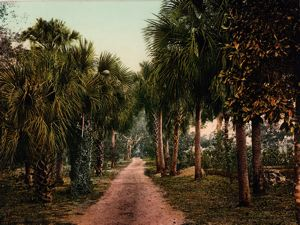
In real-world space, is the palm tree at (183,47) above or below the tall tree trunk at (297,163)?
above

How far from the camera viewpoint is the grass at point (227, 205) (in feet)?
34.6

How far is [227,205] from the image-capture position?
13078mm

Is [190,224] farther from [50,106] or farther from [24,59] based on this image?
[24,59]

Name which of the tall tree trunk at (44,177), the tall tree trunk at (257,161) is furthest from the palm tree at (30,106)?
Answer: the tall tree trunk at (257,161)

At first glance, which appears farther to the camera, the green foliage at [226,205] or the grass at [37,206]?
the grass at [37,206]

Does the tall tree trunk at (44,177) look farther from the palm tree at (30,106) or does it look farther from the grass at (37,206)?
the palm tree at (30,106)

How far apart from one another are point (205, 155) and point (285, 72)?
2308 centimetres

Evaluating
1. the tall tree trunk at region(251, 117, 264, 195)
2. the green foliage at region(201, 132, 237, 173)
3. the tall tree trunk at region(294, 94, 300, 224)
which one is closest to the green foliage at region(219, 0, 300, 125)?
the tall tree trunk at region(294, 94, 300, 224)

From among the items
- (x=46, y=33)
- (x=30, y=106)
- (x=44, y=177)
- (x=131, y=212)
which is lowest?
(x=131, y=212)

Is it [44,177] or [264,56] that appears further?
[44,177]

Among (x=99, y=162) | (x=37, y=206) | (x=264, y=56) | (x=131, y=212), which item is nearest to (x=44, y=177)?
(x=37, y=206)

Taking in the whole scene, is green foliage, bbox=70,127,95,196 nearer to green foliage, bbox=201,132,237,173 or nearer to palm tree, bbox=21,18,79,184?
palm tree, bbox=21,18,79,184

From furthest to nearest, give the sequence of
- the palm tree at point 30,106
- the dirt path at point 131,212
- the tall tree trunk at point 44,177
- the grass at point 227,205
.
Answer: the tall tree trunk at point 44,177 → the palm tree at point 30,106 → the dirt path at point 131,212 → the grass at point 227,205

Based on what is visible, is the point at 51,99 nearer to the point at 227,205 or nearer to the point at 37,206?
the point at 37,206
